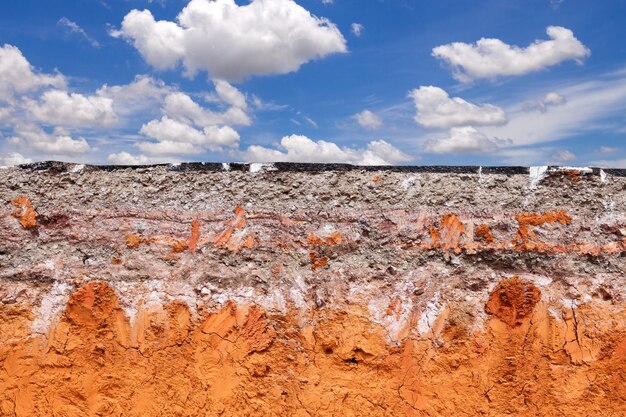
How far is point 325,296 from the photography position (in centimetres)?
346

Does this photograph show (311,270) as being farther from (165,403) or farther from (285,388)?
(165,403)

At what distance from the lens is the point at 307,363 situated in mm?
3393

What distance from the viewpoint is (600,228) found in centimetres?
346

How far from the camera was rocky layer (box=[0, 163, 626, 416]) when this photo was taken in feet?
10.8

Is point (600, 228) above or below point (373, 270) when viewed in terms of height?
Result: above

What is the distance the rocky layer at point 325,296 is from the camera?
331cm

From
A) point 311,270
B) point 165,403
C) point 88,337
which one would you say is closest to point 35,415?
point 88,337

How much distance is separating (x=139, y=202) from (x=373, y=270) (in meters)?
1.68

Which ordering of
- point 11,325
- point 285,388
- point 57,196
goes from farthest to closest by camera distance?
point 57,196, point 11,325, point 285,388

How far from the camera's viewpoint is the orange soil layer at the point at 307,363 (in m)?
3.28

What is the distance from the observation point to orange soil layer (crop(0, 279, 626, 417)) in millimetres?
3275

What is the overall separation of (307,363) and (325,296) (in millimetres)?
421

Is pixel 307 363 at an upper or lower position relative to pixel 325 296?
lower

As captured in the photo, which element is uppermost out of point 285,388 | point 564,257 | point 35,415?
point 564,257
